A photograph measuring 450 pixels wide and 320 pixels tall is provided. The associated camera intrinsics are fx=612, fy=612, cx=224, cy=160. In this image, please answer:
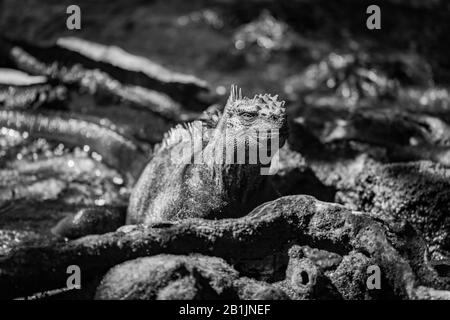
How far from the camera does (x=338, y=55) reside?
9.40 metres

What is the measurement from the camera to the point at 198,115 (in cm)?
656

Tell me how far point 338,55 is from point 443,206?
5.04 m

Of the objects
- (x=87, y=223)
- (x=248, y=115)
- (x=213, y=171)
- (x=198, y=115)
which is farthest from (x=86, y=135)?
(x=248, y=115)

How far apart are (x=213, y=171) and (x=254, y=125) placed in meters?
0.50

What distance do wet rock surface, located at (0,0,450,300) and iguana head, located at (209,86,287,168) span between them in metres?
0.42

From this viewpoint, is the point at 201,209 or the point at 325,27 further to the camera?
the point at 325,27

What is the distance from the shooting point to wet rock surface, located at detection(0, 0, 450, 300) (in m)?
3.68

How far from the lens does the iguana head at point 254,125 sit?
3880mm

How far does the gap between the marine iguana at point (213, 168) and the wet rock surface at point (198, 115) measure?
0.19m

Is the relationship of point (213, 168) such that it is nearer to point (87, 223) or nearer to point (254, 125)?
point (254, 125)

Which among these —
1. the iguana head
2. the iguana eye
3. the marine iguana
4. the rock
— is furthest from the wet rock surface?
the iguana eye

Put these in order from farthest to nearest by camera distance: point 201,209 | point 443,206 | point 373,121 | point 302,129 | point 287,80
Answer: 1. point 287,80
2. point 373,121
3. point 302,129
4. point 443,206
5. point 201,209
